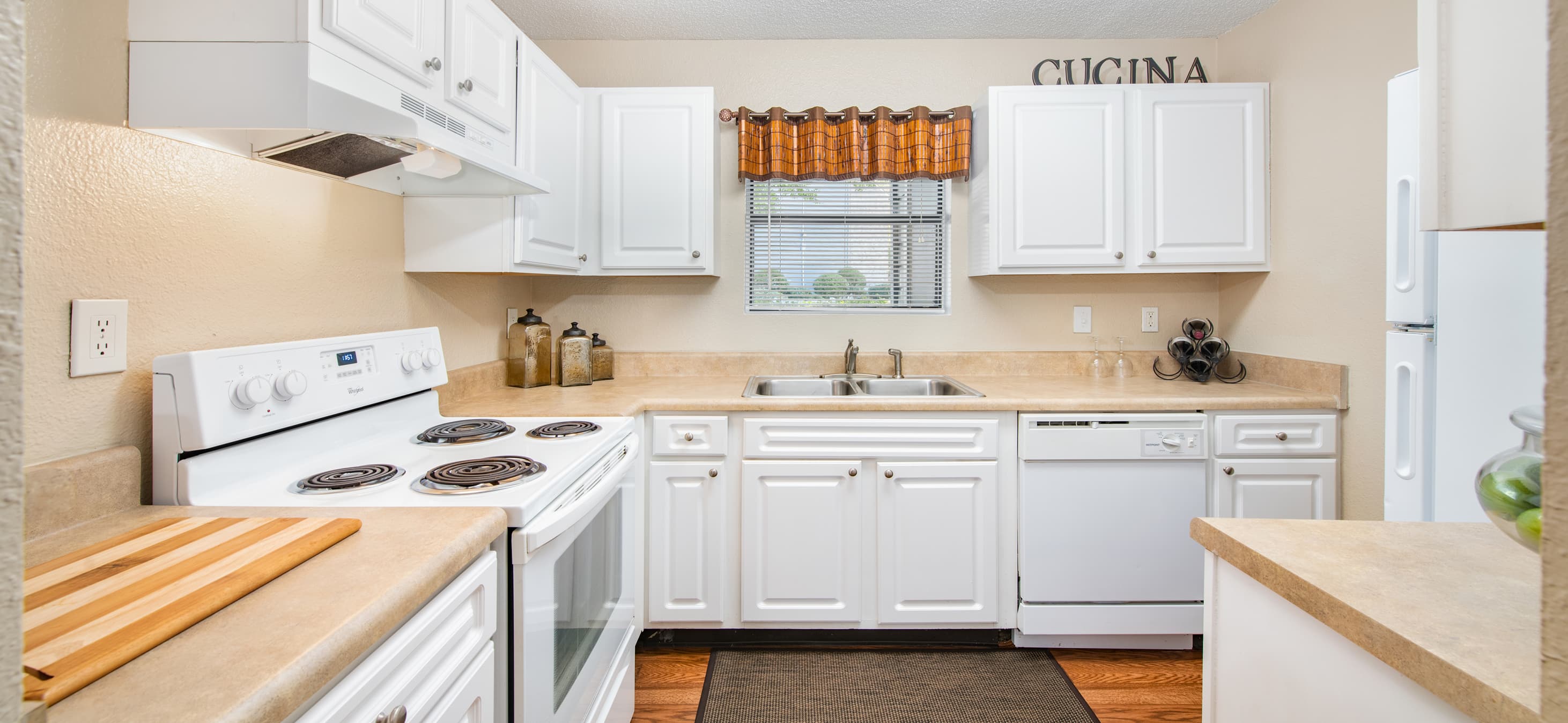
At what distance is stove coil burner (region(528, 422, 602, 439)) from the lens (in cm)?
160

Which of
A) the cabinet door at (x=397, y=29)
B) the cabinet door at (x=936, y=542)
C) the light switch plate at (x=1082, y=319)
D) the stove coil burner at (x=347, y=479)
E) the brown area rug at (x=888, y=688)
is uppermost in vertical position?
the cabinet door at (x=397, y=29)

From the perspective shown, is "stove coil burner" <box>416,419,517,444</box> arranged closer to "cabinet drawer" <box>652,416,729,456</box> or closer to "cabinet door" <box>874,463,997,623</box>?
"cabinet drawer" <box>652,416,729,456</box>

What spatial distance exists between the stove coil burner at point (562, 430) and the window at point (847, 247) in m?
1.24

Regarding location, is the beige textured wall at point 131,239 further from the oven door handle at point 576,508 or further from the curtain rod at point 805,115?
the curtain rod at point 805,115

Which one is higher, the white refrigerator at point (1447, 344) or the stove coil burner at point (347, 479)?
the white refrigerator at point (1447, 344)

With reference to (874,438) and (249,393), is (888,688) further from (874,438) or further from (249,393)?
(249,393)

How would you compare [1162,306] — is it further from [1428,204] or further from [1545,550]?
[1545,550]

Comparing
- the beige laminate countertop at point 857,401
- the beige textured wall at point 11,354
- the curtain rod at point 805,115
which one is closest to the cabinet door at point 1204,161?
Result: the beige laminate countertop at point 857,401

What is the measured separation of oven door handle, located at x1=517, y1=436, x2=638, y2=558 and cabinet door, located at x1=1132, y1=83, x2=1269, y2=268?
2.02m

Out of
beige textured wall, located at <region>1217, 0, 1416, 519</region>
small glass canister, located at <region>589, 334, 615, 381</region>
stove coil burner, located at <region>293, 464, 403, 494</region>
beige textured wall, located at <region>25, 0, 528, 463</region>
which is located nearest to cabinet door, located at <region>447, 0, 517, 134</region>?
beige textured wall, located at <region>25, 0, 528, 463</region>

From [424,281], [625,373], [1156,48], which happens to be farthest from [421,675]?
[1156,48]

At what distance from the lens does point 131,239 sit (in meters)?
1.10

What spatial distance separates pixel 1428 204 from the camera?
0.61 meters

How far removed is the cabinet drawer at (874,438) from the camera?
217 cm
